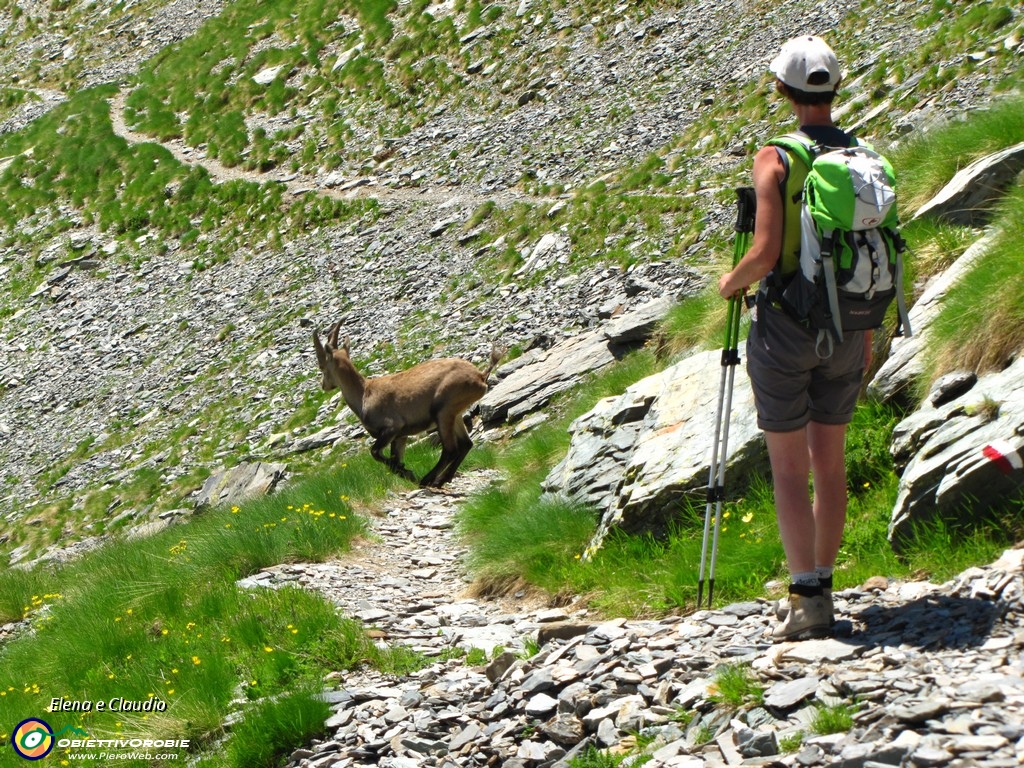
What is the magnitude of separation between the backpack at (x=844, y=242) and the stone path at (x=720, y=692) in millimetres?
1422

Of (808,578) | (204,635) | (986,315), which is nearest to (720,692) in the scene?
(808,578)

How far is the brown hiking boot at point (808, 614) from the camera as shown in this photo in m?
5.30

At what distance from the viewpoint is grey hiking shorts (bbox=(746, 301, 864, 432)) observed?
5277 millimetres

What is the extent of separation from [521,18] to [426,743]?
29999mm

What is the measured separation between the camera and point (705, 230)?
791 inches

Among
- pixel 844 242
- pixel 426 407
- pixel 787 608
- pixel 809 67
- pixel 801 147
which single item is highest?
pixel 809 67

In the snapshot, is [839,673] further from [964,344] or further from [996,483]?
[964,344]

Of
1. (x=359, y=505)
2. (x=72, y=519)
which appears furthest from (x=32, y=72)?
(x=359, y=505)

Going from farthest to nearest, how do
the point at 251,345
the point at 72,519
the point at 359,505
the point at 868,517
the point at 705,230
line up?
the point at 251,345, the point at 72,519, the point at 705,230, the point at 359,505, the point at 868,517

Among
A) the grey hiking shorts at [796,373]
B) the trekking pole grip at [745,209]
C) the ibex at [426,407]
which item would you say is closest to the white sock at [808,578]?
the grey hiking shorts at [796,373]

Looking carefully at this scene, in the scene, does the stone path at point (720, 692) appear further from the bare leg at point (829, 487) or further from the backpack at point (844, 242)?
the backpack at point (844, 242)

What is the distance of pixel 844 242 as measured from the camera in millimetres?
4988

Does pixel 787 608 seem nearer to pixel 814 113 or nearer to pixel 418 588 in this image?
pixel 814 113

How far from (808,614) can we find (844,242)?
180cm
